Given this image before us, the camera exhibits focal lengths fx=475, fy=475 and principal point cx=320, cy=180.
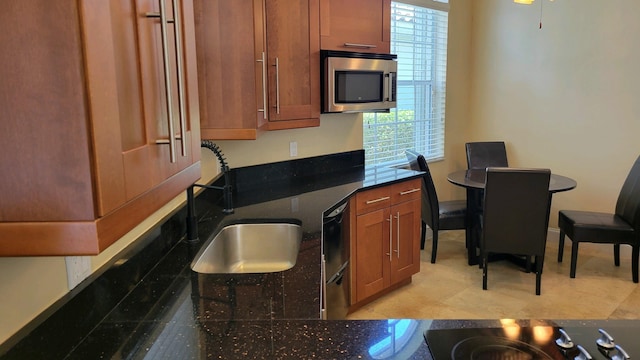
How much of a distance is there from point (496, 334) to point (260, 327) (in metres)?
0.59

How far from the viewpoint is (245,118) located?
2.37 meters

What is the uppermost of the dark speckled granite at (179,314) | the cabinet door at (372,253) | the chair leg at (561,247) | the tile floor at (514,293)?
the dark speckled granite at (179,314)

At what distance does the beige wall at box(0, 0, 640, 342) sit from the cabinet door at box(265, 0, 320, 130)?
45cm

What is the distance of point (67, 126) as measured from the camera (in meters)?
0.65

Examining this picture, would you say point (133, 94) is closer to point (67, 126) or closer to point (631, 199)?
point (67, 126)

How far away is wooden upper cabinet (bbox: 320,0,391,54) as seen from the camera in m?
3.20

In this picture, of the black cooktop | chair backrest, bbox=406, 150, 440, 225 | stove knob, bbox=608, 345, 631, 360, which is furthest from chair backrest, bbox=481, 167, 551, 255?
stove knob, bbox=608, 345, 631, 360

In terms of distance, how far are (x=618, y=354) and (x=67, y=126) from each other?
3.78ft

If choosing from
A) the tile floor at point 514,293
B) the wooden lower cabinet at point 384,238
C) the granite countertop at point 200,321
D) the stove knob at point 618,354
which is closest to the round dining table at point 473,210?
the tile floor at point 514,293

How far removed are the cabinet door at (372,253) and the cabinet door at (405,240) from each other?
87mm

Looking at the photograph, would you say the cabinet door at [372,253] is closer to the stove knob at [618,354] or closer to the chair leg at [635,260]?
the chair leg at [635,260]

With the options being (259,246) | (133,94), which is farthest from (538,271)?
(133,94)

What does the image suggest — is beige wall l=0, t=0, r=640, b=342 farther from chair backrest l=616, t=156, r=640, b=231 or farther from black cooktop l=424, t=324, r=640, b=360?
black cooktop l=424, t=324, r=640, b=360

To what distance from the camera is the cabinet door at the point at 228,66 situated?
7.51ft
